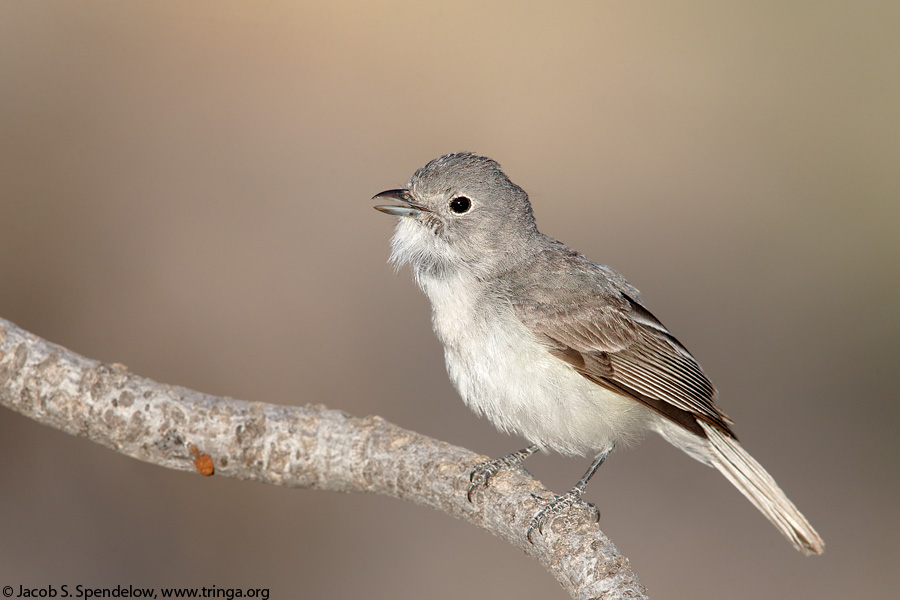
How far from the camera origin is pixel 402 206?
16.3 ft

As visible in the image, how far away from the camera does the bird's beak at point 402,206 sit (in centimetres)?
493

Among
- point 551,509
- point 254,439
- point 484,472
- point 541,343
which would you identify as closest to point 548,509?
point 551,509

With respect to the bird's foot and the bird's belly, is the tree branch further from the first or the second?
the bird's belly

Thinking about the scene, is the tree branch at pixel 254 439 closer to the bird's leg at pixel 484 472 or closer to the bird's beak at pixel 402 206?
the bird's leg at pixel 484 472

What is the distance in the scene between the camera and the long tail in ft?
15.1

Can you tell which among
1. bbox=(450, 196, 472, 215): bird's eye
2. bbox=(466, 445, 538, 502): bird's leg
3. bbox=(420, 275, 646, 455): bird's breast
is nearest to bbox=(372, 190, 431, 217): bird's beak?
bbox=(450, 196, 472, 215): bird's eye

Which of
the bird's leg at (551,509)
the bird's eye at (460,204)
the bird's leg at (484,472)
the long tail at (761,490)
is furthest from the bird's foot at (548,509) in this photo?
the bird's eye at (460,204)

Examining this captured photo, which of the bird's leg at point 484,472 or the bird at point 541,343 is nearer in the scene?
the bird's leg at point 484,472

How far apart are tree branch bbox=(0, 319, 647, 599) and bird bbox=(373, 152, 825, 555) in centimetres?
19

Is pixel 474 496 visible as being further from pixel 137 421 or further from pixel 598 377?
pixel 137 421

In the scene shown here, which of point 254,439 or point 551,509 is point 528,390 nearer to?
point 551,509

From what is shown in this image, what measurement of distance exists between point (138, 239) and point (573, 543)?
6383 millimetres

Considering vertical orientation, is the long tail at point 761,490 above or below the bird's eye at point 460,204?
below

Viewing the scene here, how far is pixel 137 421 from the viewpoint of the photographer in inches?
159
